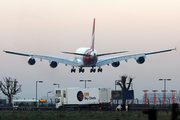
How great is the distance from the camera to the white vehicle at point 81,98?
60.2m

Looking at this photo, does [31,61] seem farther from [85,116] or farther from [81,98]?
[85,116]

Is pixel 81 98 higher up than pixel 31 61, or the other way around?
pixel 31 61

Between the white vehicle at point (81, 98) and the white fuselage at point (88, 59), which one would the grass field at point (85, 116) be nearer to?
the white vehicle at point (81, 98)

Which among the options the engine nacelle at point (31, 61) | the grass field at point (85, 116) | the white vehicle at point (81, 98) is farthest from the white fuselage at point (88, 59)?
the grass field at point (85, 116)

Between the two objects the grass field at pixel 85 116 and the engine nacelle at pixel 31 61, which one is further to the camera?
the engine nacelle at pixel 31 61

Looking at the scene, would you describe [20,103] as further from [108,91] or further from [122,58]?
[108,91]

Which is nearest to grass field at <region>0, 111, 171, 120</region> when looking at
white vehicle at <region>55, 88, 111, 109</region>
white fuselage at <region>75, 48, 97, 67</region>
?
white vehicle at <region>55, 88, 111, 109</region>

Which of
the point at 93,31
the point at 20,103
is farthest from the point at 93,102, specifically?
the point at 20,103

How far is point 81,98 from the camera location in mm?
60250

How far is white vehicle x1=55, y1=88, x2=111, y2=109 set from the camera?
60.2 metres

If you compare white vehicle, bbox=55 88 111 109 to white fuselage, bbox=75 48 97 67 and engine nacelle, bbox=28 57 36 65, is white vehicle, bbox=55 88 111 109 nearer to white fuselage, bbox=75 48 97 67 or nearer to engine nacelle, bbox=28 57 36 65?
engine nacelle, bbox=28 57 36 65

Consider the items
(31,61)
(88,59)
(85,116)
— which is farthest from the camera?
(88,59)

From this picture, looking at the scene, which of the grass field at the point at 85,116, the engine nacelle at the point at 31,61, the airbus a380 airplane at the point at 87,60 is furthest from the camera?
the airbus a380 airplane at the point at 87,60

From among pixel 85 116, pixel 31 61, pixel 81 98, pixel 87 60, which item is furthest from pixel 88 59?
pixel 85 116
